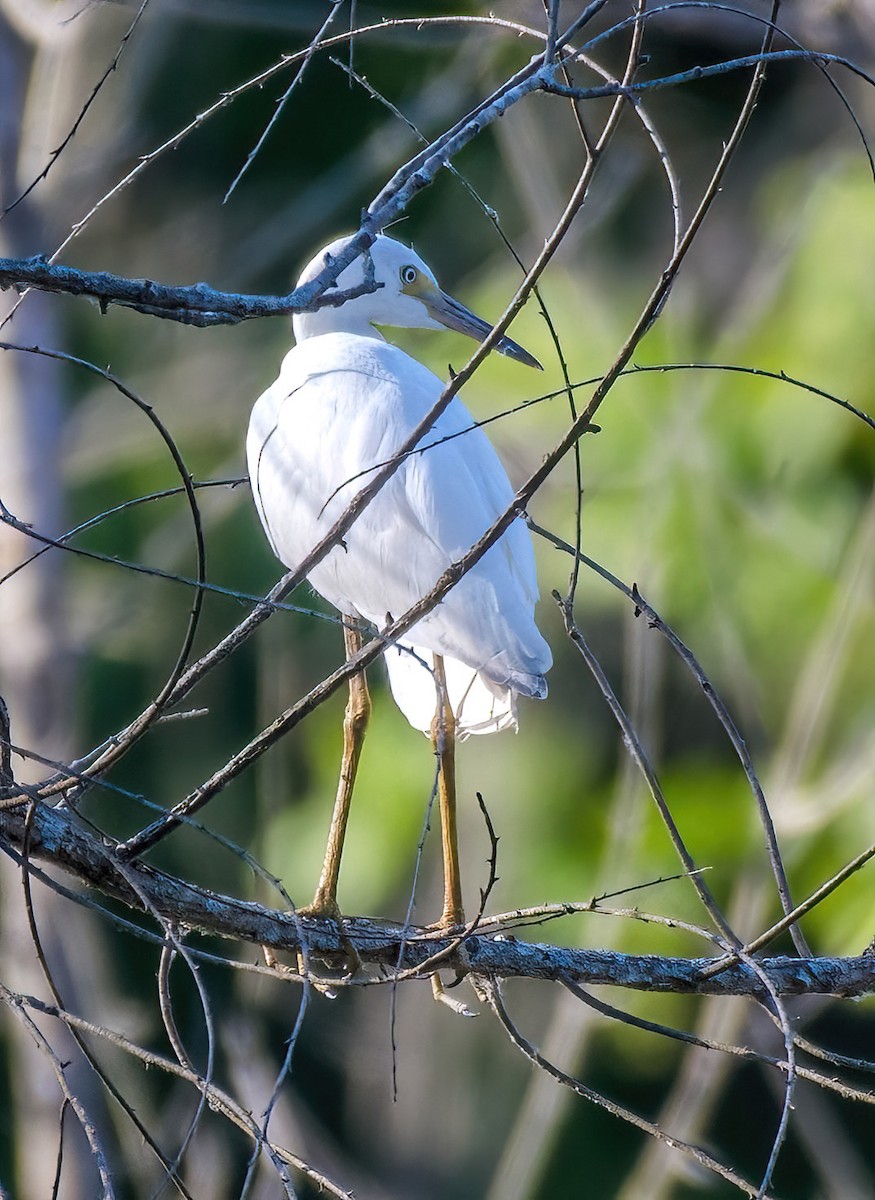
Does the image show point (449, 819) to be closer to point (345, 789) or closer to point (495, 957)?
point (345, 789)

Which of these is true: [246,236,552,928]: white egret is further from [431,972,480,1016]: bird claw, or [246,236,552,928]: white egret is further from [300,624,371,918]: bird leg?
[431,972,480,1016]: bird claw

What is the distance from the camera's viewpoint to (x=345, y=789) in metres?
2.47

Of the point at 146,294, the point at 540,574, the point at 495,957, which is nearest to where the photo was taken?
the point at 146,294

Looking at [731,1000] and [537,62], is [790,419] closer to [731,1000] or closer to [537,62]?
[731,1000]

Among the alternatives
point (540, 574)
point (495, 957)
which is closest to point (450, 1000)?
point (495, 957)

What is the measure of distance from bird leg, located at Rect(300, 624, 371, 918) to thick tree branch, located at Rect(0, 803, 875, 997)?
22 centimetres

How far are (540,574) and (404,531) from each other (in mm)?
3775

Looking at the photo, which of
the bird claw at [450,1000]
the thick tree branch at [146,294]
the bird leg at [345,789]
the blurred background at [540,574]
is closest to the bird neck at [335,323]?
the bird leg at [345,789]

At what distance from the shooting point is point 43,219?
19.6ft

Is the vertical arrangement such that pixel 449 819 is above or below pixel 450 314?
below

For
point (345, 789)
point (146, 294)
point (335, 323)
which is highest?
point (335, 323)

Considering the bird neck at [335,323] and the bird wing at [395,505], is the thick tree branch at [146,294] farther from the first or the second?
the bird neck at [335,323]

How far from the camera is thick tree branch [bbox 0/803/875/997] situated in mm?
1780

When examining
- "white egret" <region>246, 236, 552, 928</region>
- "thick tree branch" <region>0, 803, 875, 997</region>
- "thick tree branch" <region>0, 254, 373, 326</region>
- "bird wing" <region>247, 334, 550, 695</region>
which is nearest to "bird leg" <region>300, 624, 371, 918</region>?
"white egret" <region>246, 236, 552, 928</region>
